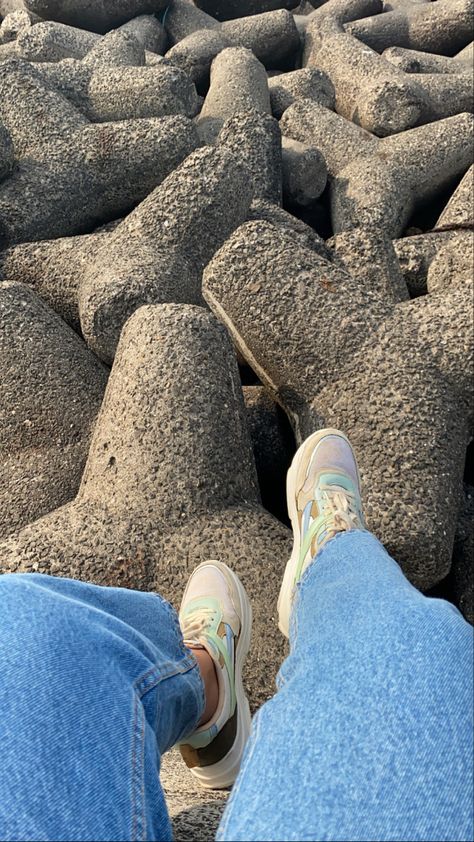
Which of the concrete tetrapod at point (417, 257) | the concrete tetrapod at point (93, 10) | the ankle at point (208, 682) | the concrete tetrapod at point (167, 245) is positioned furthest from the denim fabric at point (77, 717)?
the concrete tetrapod at point (93, 10)

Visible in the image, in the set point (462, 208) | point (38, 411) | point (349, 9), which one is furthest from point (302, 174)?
point (349, 9)

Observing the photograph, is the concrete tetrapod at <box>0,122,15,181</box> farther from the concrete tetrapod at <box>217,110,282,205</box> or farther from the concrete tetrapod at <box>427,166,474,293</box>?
the concrete tetrapod at <box>427,166,474,293</box>

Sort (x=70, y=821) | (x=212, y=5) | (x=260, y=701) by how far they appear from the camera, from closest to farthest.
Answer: (x=70, y=821), (x=260, y=701), (x=212, y=5)

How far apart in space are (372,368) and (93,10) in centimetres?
239

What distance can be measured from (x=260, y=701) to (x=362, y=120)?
187 centimetres

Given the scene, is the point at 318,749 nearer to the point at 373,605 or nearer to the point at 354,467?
the point at 373,605

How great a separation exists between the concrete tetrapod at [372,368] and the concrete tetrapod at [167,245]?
0.42 ft

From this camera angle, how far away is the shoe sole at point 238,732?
798mm

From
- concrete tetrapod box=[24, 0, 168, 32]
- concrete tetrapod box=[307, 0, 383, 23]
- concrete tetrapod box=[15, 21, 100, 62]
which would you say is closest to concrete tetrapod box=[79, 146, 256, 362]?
concrete tetrapod box=[15, 21, 100, 62]

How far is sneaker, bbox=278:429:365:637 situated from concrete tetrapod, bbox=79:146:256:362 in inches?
16.9

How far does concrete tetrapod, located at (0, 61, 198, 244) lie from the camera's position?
62.5 inches

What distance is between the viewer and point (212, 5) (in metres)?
3.06

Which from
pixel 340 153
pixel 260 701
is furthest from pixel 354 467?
pixel 340 153

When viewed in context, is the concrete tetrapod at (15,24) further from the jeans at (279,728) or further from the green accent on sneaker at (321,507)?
the jeans at (279,728)
